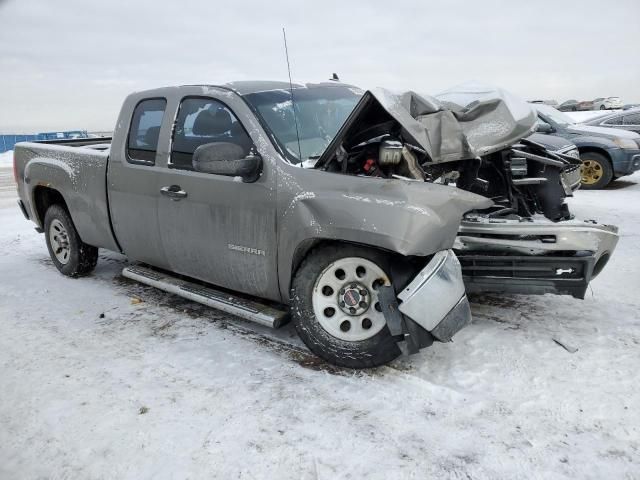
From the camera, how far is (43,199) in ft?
18.2

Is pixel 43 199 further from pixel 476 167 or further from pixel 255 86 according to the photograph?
pixel 476 167

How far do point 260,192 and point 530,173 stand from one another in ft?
7.44

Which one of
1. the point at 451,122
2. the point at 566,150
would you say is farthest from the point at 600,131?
the point at 451,122

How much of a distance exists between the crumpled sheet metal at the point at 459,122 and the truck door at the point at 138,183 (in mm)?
2005

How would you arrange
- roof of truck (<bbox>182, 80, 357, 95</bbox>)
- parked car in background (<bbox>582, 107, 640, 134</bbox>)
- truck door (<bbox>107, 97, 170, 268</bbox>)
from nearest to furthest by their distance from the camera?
roof of truck (<bbox>182, 80, 357, 95</bbox>) < truck door (<bbox>107, 97, 170, 268</bbox>) < parked car in background (<bbox>582, 107, 640, 134</bbox>)

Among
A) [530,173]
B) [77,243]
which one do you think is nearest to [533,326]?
[530,173]

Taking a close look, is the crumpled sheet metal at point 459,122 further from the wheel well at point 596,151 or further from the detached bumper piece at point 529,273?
the wheel well at point 596,151

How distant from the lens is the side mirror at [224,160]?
10.7 ft

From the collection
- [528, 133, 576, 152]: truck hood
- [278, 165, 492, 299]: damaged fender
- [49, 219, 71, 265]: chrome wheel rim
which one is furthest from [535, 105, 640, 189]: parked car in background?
[49, 219, 71, 265]: chrome wheel rim

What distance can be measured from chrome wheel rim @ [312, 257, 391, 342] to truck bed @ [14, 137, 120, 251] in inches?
95.4

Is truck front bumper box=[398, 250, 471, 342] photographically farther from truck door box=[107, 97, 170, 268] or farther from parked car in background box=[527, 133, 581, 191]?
truck door box=[107, 97, 170, 268]

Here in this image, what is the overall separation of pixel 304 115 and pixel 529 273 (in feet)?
6.44

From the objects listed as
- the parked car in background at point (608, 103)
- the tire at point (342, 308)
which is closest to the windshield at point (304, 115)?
the tire at point (342, 308)

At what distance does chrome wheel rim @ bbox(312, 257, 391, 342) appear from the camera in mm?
3104
